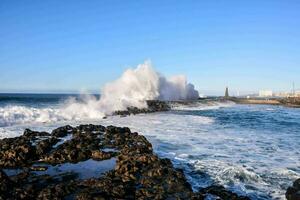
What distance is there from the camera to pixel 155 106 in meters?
35.6

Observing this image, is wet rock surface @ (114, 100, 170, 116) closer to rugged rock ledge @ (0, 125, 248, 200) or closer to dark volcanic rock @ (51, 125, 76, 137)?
dark volcanic rock @ (51, 125, 76, 137)

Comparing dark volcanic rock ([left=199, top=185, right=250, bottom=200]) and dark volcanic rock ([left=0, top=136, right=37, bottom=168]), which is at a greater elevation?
dark volcanic rock ([left=0, top=136, right=37, bottom=168])

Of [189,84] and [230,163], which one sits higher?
[189,84]

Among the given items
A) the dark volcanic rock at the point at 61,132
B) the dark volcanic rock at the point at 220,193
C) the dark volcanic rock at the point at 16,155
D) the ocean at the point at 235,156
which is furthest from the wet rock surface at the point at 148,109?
the dark volcanic rock at the point at 220,193

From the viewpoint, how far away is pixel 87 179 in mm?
8055

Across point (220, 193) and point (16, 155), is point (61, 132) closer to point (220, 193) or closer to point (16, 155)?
point (16, 155)

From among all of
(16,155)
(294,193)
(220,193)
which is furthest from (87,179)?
(294,193)

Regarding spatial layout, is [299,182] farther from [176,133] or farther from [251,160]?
[176,133]

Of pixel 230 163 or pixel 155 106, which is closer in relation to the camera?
pixel 230 163

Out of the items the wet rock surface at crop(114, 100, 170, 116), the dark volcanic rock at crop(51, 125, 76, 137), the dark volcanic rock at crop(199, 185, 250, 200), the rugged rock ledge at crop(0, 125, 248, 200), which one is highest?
the wet rock surface at crop(114, 100, 170, 116)

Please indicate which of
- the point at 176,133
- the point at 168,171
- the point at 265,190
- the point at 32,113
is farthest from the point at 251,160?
the point at 32,113

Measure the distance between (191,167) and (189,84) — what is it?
52.2m

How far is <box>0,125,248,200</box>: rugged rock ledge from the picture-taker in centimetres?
712

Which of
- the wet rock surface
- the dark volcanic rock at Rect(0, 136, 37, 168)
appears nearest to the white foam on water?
the wet rock surface
